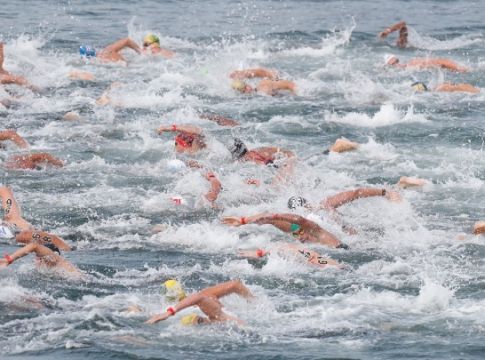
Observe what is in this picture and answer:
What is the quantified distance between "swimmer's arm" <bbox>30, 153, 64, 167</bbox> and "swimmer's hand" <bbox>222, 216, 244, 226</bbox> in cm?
409

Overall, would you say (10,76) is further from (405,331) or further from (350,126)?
(405,331)

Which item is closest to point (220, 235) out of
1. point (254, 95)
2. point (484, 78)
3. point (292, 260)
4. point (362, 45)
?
point (292, 260)

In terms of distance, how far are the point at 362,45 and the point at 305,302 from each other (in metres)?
17.1

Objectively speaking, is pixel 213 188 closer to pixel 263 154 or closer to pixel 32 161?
pixel 263 154

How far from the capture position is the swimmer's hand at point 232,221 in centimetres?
1550

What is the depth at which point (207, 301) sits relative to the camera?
41.5 feet

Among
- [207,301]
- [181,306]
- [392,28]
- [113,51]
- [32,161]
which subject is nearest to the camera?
[181,306]

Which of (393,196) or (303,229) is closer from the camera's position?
(303,229)

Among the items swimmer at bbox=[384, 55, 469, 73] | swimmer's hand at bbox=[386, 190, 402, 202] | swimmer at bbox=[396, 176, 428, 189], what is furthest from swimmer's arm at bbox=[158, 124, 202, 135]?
swimmer at bbox=[384, 55, 469, 73]

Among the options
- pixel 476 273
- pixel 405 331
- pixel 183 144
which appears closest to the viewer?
pixel 405 331

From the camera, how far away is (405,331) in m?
12.9

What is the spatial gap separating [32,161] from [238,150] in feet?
11.1

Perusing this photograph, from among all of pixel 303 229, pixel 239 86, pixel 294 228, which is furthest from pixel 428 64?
pixel 294 228

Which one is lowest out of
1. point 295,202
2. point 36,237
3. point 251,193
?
point 36,237
